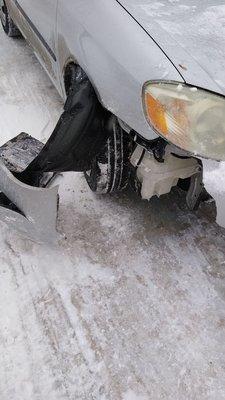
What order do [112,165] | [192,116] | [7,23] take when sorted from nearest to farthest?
[192,116] → [112,165] → [7,23]

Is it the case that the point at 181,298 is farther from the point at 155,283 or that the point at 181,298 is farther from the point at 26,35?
the point at 26,35

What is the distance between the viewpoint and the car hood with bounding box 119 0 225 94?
5.90 ft

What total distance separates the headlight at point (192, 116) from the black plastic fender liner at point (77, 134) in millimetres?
500

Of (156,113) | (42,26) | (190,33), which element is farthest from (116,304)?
(42,26)

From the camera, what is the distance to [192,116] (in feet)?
5.87

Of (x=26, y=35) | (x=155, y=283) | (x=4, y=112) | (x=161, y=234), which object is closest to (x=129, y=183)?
(x=161, y=234)

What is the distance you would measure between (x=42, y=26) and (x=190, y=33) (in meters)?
1.37

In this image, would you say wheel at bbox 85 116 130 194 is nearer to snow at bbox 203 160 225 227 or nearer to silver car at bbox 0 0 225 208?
silver car at bbox 0 0 225 208

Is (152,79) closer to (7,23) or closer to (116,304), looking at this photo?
(116,304)

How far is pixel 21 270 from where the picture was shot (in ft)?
7.96

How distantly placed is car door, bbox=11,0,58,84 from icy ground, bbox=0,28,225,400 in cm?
88

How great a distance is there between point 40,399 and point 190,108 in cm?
148

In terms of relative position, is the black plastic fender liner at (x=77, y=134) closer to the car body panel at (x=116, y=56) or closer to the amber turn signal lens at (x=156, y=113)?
the car body panel at (x=116, y=56)

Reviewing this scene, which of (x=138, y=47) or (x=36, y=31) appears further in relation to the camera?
(x=36, y=31)
